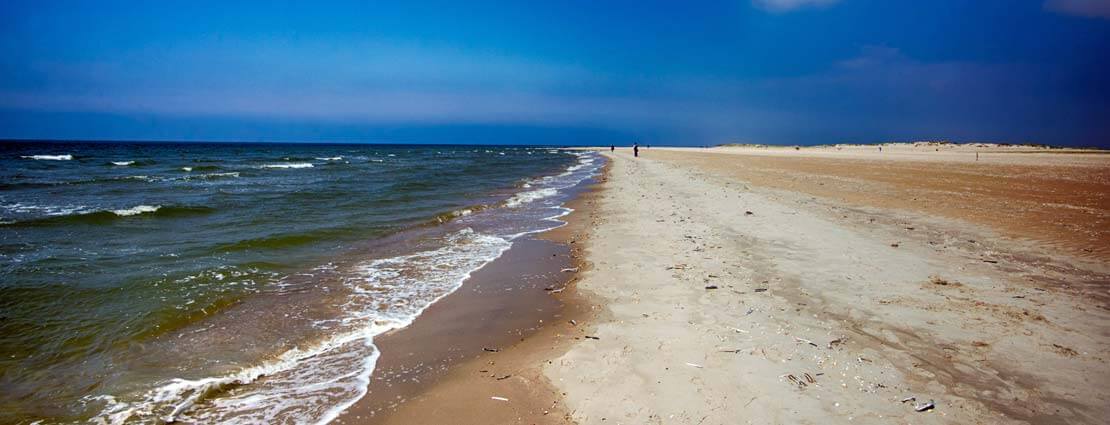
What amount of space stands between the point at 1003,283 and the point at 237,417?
29.0ft

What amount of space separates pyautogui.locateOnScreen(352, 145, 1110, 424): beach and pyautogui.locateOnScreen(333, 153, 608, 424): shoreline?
3 cm

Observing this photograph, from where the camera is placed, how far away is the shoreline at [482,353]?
12.7 ft

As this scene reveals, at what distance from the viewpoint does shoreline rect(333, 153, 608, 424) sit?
153 inches

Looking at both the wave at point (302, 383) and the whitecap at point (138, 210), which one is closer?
the wave at point (302, 383)

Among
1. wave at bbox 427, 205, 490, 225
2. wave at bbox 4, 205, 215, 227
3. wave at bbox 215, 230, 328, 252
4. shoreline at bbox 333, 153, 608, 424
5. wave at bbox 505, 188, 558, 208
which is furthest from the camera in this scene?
wave at bbox 505, 188, 558, 208

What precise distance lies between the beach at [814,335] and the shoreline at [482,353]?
0.03 metres

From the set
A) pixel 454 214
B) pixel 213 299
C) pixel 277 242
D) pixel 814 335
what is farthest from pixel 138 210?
pixel 814 335

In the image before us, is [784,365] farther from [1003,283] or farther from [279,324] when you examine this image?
[279,324]

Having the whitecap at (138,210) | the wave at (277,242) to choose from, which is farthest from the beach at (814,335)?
the whitecap at (138,210)

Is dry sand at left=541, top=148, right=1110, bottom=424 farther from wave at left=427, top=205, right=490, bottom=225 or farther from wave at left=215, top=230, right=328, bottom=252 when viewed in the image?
wave at left=215, top=230, right=328, bottom=252

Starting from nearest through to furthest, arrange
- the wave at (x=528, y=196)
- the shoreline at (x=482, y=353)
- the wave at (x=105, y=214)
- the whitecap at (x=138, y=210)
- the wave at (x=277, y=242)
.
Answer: the shoreline at (x=482, y=353) < the wave at (x=277, y=242) < the wave at (x=105, y=214) < the whitecap at (x=138, y=210) < the wave at (x=528, y=196)

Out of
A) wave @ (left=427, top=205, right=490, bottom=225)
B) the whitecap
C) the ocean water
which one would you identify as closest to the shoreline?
the ocean water

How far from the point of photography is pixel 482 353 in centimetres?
509

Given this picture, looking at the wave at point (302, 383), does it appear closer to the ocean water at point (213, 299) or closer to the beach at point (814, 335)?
the ocean water at point (213, 299)
